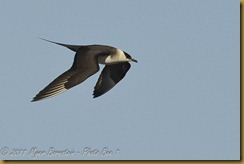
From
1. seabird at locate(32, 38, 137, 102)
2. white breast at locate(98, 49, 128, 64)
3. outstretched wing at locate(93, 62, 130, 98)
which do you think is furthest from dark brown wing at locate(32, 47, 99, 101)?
outstretched wing at locate(93, 62, 130, 98)

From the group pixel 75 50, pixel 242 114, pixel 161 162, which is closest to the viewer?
pixel 161 162

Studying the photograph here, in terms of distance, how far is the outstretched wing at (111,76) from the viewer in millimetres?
17438

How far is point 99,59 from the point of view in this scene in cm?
1648

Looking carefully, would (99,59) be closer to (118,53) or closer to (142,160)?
(118,53)

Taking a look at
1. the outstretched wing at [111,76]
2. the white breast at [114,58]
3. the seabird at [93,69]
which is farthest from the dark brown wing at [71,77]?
the outstretched wing at [111,76]

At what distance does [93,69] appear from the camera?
15.1m

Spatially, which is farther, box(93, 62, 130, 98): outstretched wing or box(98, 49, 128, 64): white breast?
box(93, 62, 130, 98): outstretched wing

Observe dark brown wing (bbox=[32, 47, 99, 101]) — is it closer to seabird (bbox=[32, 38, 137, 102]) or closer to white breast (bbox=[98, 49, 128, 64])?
seabird (bbox=[32, 38, 137, 102])

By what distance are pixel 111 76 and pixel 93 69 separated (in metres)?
2.58

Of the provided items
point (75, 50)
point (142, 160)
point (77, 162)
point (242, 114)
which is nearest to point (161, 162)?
point (142, 160)

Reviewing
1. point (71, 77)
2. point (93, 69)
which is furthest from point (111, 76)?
point (71, 77)

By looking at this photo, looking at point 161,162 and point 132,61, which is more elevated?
point 132,61

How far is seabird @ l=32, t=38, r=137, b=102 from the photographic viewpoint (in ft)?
49.1

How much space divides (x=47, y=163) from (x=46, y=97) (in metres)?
2.16
